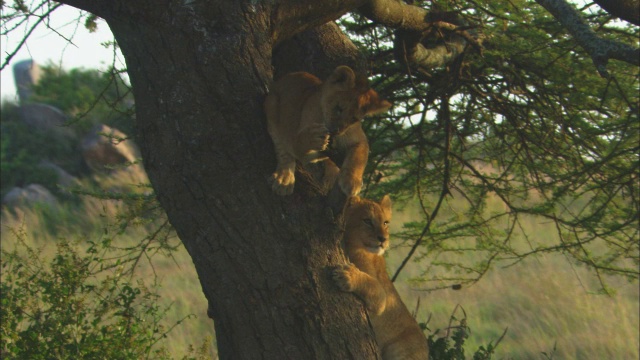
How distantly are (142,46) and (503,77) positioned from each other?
3612 millimetres

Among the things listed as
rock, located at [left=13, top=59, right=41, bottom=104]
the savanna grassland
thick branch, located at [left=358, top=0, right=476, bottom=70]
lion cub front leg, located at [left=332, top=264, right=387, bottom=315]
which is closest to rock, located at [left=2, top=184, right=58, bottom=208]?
rock, located at [left=13, top=59, right=41, bottom=104]

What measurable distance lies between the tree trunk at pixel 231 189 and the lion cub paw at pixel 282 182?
4 centimetres

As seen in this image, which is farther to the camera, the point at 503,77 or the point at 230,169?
the point at 503,77

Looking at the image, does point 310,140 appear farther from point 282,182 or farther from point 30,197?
point 30,197

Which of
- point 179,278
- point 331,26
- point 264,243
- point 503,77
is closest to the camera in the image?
point 264,243

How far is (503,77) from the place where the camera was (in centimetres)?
647

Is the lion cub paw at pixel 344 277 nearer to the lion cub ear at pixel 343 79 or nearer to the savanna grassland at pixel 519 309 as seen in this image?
the lion cub ear at pixel 343 79

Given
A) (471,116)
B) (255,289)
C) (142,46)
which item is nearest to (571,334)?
(471,116)

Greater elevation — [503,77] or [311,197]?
[503,77]

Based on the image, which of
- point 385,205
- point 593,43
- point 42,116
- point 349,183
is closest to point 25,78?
point 42,116

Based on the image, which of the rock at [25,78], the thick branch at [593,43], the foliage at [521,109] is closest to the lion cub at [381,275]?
the foliage at [521,109]

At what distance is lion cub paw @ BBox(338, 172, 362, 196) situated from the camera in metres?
3.77

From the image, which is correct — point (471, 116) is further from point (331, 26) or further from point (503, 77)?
point (331, 26)

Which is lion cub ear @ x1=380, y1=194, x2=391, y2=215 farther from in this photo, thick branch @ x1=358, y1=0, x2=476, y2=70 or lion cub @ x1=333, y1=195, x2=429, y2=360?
thick branch @ x1=358, y1=0, x2=476, y2=70
